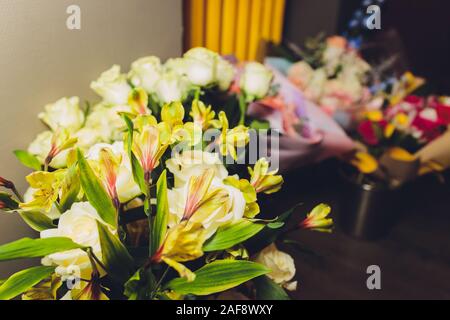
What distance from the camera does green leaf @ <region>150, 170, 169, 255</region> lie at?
52 centimetres

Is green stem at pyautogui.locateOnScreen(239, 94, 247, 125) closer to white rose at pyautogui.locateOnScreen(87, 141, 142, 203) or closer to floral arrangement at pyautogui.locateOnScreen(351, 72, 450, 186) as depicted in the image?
white rose at pyautogui.locateOnScreen(87, 141, 142, 203)

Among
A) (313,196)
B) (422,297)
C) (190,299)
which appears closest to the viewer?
(190,299)

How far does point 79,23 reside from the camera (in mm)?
818

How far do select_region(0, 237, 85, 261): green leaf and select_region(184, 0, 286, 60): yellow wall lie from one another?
83cm

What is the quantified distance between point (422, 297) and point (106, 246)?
110cm

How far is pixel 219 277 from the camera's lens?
0.54 m

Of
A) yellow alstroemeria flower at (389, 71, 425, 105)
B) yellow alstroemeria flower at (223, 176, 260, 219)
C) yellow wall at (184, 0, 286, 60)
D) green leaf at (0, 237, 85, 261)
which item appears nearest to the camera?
green leaf at (0, 237, 85, 261)

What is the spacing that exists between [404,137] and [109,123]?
973 millimetres

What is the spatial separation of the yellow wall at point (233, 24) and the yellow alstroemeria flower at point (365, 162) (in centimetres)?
51

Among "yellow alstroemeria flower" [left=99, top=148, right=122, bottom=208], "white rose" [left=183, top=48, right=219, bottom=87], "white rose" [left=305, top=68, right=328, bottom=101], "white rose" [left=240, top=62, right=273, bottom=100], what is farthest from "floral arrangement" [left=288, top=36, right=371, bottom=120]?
"yellow alstroemeria flower" [left=99, top=148, right=122, bottom=208]

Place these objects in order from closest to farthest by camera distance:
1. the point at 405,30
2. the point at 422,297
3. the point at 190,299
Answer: the point at 190,299 < the point at 422,297 < the point at 405,30
